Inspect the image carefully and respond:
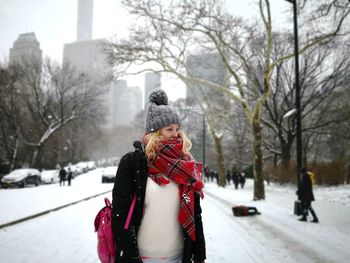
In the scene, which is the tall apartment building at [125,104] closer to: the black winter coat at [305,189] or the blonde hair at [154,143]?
the black winter coat at [305,189]

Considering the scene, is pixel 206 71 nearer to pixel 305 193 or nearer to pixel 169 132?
pixel 305 193

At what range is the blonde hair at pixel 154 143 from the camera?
8.27ft

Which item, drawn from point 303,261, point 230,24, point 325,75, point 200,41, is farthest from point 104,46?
point 325,75

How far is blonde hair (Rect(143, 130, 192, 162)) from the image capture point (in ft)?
8.27

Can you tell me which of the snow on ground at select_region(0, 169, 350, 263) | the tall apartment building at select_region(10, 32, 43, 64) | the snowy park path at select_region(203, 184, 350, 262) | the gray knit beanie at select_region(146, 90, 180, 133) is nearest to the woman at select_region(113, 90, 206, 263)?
the gray knit beanie at select_region(146, 90, 180, 133)

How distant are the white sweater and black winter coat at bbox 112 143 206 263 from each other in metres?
0.05

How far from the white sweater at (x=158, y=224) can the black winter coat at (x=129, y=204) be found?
5 centimetres

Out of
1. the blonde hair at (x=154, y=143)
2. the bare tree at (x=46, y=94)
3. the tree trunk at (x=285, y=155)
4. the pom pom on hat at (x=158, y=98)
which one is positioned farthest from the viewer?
the bare tree at (x=46, y=94)

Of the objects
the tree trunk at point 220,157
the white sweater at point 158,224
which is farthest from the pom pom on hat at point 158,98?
the tree trunk at point 220,157

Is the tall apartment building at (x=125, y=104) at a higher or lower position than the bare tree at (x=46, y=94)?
higher

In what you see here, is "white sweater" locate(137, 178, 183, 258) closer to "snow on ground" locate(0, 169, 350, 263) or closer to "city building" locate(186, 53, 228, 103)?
"snow on ground" locate(0, 169, 350, 263)

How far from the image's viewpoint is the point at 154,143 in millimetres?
2572

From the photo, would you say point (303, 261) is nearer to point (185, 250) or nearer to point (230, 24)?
point (185, 250)

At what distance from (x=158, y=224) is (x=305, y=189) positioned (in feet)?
34.3
